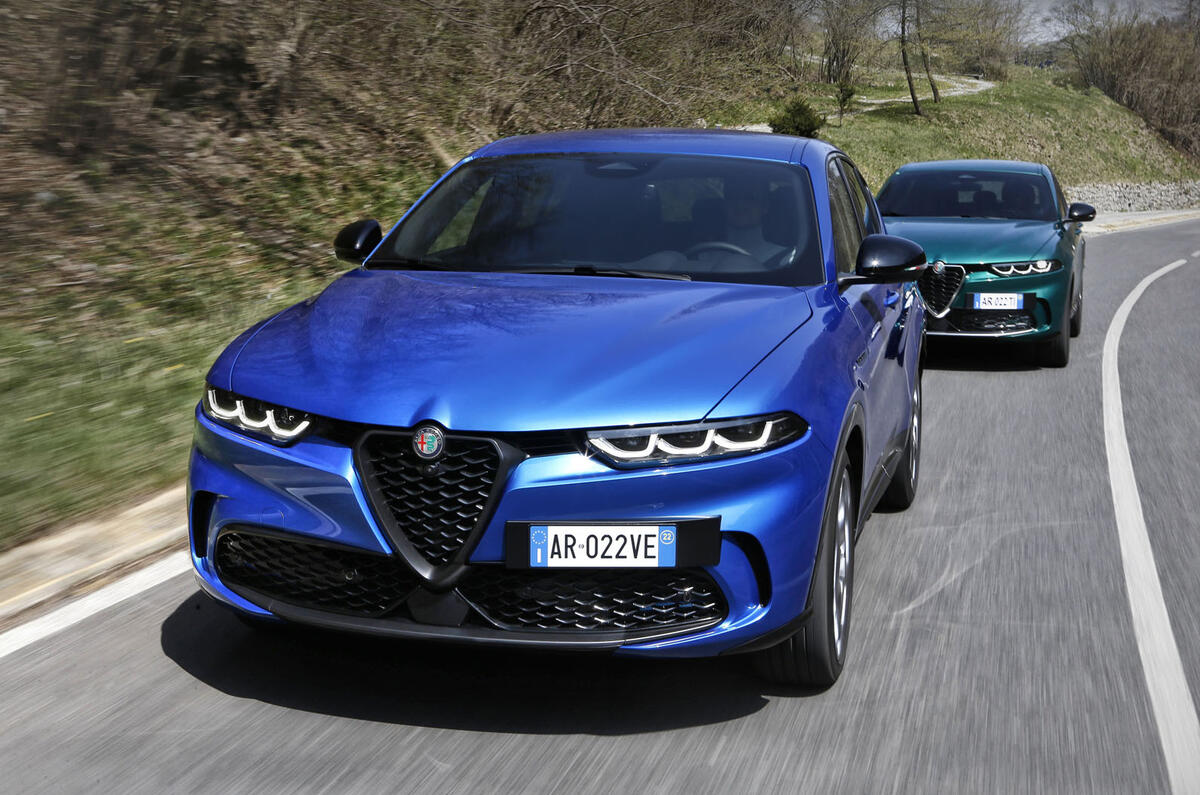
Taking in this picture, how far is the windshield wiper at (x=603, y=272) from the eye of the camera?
466 centimetres

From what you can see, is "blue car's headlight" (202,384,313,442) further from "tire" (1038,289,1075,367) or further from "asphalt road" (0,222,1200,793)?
"tire" (1038,289,1075,367)

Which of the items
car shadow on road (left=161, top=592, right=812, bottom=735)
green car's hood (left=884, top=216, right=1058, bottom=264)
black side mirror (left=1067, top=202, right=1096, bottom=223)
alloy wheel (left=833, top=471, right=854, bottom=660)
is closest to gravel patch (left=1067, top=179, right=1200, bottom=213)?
black side mirror (left=1067, top=202, right=1096, bottom=223)

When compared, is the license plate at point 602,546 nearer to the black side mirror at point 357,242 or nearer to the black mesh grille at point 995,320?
the black side mirror at point 357,242

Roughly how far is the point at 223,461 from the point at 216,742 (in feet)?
2.45

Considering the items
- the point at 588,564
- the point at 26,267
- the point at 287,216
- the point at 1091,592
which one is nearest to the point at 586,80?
the point at 287,216

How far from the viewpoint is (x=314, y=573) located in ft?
12.0

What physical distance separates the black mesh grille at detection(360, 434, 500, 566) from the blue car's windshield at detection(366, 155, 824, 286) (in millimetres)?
1426

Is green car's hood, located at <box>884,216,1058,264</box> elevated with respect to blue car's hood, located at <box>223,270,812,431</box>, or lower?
lower

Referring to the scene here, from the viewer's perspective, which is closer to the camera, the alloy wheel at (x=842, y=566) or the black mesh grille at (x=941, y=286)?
the alloy wheel at (x=842, y=566)

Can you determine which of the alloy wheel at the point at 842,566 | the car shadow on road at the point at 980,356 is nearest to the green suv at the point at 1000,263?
the car shadow on road at the point at 980,356

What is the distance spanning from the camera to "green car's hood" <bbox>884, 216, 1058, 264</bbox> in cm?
1065

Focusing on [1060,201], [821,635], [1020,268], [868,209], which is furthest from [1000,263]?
[821,635]

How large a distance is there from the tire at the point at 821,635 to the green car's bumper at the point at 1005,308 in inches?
268

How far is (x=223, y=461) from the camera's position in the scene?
3.77m
